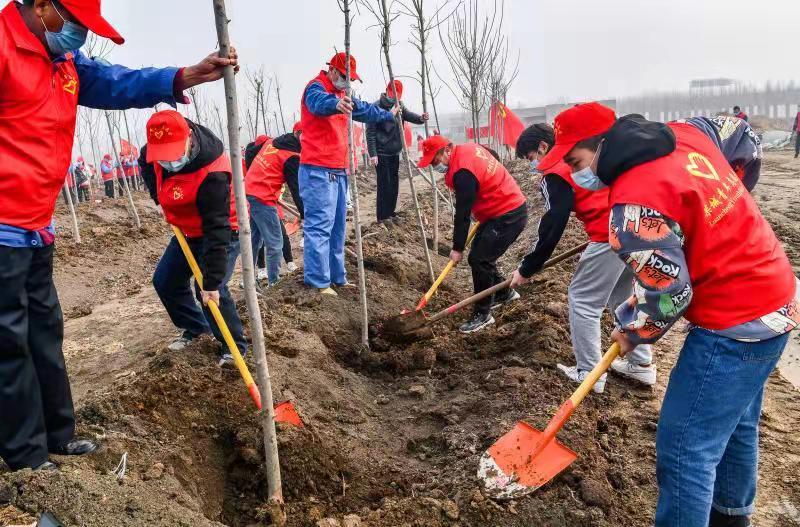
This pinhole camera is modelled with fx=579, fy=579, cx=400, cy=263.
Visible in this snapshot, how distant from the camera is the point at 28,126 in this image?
2.12m

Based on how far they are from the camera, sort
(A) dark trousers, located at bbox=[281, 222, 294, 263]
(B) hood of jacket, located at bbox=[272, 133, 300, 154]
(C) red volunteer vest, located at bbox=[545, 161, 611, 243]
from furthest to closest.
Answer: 1. (A) dark trousers, located at bbox=[281, 222, 294, 263]
2. (B) hood of jacket, located at bbox=[272, 133, 300, 154]
3. (C) red volunteer vest, located at bbox=[545, 161, 611, 243]

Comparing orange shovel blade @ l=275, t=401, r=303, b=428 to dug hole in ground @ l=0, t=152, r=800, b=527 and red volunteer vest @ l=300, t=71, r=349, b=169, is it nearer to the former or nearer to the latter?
dug hole in ground @ l=0, t=152, r=800, b=527

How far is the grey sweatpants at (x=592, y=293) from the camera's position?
11.1ft

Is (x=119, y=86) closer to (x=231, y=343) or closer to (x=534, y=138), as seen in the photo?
(x=231, y=343)

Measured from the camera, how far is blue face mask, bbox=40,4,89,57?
216 cm

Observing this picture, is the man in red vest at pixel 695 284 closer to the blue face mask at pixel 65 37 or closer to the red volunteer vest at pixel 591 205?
the red volunteer vest at pixel 591 205

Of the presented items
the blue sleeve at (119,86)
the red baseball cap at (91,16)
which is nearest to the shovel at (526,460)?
the blue sleeve at (119,86)

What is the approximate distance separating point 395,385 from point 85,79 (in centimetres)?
264

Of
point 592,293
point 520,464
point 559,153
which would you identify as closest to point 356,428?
point 520,464

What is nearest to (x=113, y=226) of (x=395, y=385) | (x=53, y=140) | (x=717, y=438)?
(x=395, y=385)

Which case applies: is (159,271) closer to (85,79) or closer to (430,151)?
(85,79)

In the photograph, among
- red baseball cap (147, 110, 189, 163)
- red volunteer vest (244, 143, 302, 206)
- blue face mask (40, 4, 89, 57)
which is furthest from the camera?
red volunteer vest (244, 143, 302, 206)

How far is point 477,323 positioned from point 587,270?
1647mm

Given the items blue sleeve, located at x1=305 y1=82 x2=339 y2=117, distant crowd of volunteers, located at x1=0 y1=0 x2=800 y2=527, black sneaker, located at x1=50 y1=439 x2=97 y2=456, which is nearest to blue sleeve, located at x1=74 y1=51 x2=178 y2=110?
distant crowd of volunteers, located at x1=0 y1=0 x2=800 y2=527
